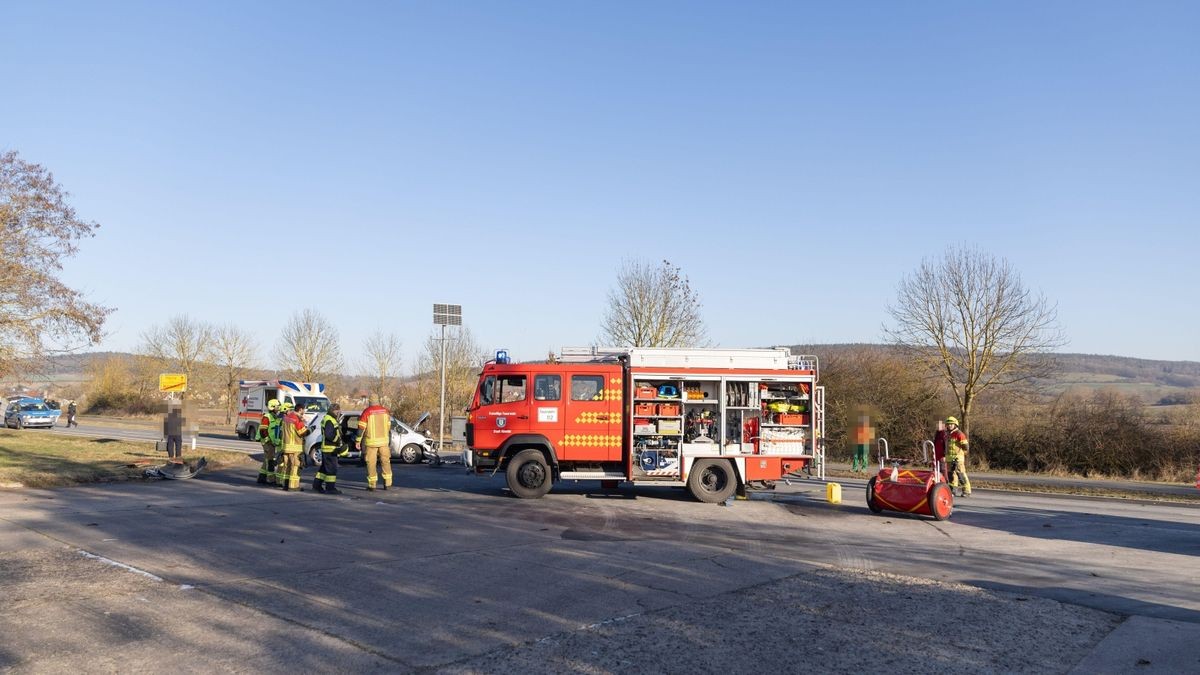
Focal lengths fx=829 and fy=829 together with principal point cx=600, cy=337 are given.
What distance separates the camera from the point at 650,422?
53.1 feet

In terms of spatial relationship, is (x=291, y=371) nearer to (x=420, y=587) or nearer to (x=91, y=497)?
(x=91, y=497)

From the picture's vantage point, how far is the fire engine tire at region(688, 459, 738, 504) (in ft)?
53.0

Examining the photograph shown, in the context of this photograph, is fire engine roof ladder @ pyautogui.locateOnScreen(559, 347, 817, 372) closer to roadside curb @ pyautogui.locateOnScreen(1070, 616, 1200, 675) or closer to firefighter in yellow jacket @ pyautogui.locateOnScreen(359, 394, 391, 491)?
firefighter in yellow jacket @ pyautogui.locateOnScreen(359, 394, 391, 491)

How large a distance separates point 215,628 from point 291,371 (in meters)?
50.0

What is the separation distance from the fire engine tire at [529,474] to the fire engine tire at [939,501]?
692 cm

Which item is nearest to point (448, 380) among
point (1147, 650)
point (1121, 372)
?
point (1147, 650)

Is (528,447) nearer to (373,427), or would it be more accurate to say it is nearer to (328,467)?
(373,427)

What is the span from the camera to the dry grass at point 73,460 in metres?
16.5

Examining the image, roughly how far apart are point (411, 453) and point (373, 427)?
8267mm

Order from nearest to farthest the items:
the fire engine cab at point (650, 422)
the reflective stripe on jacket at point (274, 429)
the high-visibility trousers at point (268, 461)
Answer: the fire engine cab at point (650, 422), the reflective stripe on jacket at point (274, 429), the high-visibility trousers at point (268, 461)

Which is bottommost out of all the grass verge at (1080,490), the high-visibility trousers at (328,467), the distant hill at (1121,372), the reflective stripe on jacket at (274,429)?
the grass verge at (1080,490)

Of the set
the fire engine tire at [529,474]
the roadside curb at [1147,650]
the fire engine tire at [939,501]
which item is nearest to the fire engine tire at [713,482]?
the fire engine tire at [529,474]

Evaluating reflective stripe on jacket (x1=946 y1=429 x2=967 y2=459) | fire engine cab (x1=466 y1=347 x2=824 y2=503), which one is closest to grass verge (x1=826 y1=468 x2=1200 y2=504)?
reflective stripe on jacket (x1=946 y1=429 x2=967 y2=459)

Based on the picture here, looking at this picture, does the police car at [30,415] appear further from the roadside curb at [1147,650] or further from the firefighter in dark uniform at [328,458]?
the roadside curb at [1147,650]
